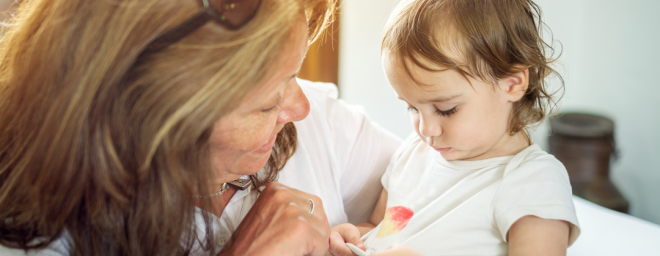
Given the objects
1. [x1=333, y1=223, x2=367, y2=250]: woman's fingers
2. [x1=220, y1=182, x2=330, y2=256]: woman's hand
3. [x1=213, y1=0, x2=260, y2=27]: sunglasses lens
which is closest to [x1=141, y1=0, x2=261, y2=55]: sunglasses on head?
[x1=213, y1=0, x2=260, y2=27]: sunglasses lens

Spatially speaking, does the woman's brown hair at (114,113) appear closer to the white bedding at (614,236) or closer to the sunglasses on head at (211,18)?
the sunglasses on head at (211,18)

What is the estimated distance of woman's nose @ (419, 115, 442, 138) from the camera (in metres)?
1.09

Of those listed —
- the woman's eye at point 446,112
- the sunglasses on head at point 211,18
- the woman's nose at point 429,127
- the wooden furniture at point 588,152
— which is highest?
the sunglasses on head at point 211,18

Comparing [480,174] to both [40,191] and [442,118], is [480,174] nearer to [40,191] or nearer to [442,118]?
[442,118]

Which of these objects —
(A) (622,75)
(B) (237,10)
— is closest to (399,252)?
(B) (237,10)

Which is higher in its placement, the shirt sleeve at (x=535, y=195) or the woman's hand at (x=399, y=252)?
the shirt sleeve at (x=535, y=195)

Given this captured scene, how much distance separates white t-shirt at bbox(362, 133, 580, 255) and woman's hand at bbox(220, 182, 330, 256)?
311 millimetres

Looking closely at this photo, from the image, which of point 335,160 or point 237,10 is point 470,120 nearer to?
point 335,160

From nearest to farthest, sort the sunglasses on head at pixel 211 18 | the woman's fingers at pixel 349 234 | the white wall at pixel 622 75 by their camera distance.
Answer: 1. the sunglasses on head at pixel 211 18
2. the woman's fingers at pixel 349 234
3. the white wall at pixel 622 75

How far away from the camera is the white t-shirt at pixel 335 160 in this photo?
123cm

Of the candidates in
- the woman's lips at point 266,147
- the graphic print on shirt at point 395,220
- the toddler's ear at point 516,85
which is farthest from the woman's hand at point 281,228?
the toddler's ear at point 516,85

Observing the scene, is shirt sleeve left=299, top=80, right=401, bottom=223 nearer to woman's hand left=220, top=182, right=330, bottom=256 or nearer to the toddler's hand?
the toddler's hand

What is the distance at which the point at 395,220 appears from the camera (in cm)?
124

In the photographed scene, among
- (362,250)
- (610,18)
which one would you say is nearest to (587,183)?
(610,18)
